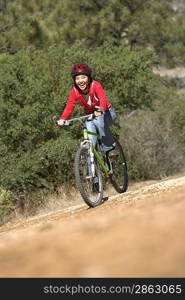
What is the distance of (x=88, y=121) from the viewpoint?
655 centimetres

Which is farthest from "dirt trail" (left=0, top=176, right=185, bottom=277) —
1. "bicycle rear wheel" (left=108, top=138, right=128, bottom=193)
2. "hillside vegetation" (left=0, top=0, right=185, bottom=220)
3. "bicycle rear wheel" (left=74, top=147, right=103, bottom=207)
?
"hillside vegetation" (left=0, top=0, right=185, bottom=220)

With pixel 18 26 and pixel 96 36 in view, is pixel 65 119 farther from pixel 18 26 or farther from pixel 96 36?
pixel 96 36

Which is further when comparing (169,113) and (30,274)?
(169,113)

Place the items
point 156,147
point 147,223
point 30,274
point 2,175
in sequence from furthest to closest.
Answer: point 156,147
point 2,175
point 147,223
point 30,274

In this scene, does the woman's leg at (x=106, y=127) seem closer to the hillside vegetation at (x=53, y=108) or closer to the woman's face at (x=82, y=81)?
the woman's face at (x=82, y=81)

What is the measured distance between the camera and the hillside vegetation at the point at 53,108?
1216 cm

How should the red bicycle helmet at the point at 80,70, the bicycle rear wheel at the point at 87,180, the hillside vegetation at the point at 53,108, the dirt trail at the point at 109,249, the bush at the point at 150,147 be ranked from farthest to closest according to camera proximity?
the bush at the point at 150,147, the hillside vegetation at the point at 53,108, the red bicycle helmet at the point at 80,70, the bicycle rear wheel at the point at 87,180, the dirt trail at the point at 109,249

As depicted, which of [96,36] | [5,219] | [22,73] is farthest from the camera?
[96,36]

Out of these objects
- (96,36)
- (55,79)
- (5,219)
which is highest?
(96,36)

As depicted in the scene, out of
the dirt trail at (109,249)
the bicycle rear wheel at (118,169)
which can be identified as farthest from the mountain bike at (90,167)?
the dirt trail at (109,249)

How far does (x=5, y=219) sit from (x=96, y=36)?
39.8ft

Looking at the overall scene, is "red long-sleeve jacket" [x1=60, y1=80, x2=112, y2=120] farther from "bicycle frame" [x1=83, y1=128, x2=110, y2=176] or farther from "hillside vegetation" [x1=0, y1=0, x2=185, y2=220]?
"hillside vegetation" [x1=0, y1=0, x2=185, y2=220]

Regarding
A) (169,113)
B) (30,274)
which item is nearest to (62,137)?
(169,113)

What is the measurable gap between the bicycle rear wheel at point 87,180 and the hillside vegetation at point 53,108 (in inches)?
194
